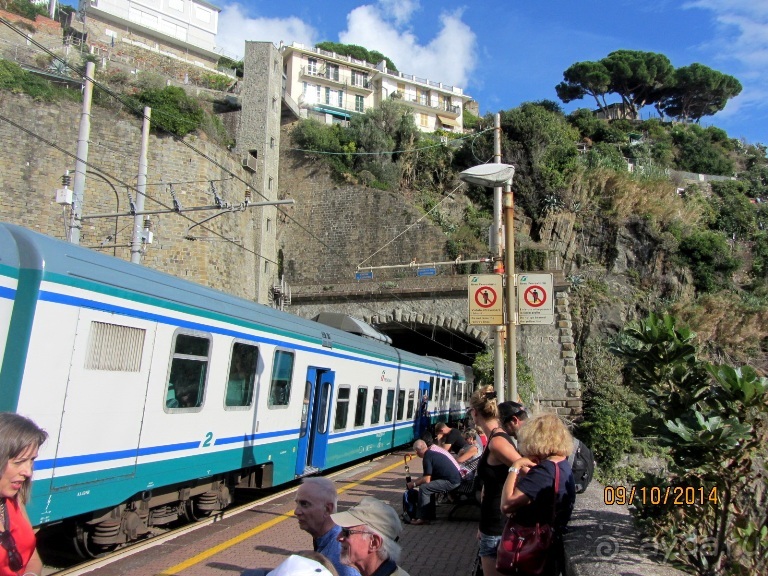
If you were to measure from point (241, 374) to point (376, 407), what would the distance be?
709 centimetres

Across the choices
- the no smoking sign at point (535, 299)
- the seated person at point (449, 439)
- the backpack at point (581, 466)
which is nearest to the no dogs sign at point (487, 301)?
the no smoking sign at point (535, 299)

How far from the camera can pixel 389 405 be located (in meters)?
16.4

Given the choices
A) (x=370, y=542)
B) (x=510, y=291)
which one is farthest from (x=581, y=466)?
(x=370, y=542)

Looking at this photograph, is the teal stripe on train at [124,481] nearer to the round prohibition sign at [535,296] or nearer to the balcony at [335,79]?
the round prohibition sign at [535,296]

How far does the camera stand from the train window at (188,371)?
7.12 m

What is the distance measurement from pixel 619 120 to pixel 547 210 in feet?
107

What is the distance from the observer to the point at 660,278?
35469 millimetres

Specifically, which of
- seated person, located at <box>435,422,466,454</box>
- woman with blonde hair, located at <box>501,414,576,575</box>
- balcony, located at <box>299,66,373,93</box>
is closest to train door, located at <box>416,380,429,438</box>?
seated person, located at <box>435,422,466,454</box>

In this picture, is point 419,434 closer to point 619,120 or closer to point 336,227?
point 336,227

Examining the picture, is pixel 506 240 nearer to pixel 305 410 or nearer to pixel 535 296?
pixel 535 296

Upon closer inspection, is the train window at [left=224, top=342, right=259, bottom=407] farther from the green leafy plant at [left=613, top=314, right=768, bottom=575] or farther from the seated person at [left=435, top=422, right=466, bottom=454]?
the green leafy plant at [left=613, top=314, right=768, bottom=575]

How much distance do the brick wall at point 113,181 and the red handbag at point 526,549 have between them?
23971 millimetres

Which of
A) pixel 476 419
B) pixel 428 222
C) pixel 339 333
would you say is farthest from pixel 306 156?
pixel 476 419

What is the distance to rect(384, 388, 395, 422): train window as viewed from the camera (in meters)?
16.2
